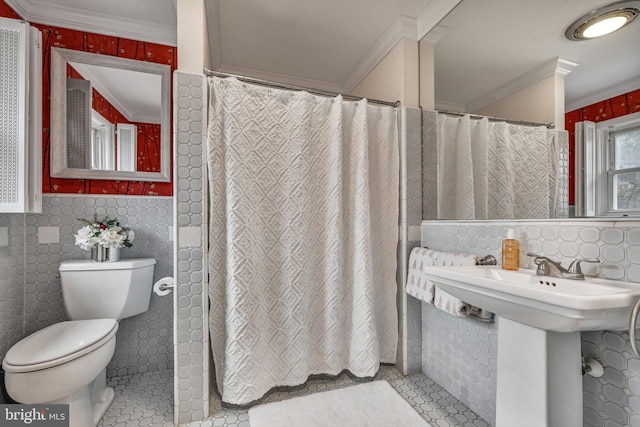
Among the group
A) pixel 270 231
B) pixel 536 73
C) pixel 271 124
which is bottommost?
pixel 270 231

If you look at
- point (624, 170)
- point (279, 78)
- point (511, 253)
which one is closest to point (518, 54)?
point (624, 170)

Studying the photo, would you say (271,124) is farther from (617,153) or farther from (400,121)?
(617,153)

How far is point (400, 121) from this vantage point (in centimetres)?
190

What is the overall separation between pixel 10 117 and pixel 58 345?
118 centimetres

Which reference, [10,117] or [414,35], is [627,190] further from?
[10,117]

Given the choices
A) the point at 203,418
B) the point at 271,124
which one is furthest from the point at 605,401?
the point at 271,124

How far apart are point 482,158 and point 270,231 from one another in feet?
4.34

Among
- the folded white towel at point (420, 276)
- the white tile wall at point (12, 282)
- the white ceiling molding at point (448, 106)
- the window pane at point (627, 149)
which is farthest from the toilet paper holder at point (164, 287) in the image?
the window pane at point (627, 149)

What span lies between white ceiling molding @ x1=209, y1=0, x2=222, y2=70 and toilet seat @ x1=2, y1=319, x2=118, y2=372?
1866mm

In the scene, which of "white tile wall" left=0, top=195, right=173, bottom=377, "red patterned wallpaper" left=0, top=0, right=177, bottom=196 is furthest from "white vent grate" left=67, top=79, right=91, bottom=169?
"white tile wall" left=0, top=195, right=173, bottom=377

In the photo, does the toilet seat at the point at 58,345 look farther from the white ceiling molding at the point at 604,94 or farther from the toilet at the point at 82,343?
the white ceiling molding at the point at 604,94

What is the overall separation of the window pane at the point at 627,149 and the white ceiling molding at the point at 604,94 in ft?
0.55

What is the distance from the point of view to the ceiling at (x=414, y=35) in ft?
3.92

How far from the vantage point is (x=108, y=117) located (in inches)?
73.6
